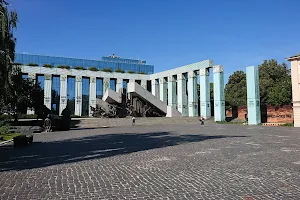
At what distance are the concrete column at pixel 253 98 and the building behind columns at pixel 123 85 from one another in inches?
242

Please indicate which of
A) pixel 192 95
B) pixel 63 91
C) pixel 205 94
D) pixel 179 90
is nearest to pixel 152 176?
pixel 205 94

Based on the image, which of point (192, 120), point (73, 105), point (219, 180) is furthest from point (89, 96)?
point (219, 180)

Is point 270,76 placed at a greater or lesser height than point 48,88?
greater

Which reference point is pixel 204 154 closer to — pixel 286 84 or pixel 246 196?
pixel 246 196

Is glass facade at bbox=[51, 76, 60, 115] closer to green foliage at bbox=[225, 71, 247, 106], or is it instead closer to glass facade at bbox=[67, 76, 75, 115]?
glass facade at bbox=[67, 76, 75, 115]

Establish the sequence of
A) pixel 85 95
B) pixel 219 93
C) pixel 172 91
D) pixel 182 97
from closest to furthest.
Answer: pixel 219 93
pixel 182 97
pixel 172 91
pixel 85 95

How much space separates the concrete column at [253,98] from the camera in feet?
116

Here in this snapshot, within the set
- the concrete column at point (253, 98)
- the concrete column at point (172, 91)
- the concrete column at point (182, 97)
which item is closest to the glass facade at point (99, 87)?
the concrete column at point (172, 91)

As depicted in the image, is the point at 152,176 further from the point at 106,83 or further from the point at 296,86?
the point at 106,83

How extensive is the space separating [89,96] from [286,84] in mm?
35821

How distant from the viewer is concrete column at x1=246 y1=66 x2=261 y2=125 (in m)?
35.5

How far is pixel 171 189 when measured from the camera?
5527 mm

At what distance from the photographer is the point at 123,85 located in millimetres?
60812

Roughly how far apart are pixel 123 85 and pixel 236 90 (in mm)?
24619
